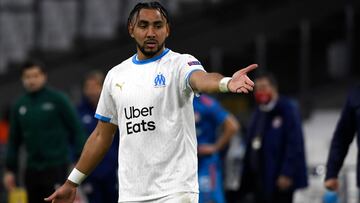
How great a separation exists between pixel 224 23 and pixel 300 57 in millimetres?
1599

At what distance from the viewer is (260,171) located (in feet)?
37.5

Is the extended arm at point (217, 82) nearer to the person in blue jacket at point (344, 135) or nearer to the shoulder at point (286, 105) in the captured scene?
the person in blue jacket at point (344, 135)

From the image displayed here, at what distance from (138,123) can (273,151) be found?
4883 millimetres

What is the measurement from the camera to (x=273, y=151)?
11305mm

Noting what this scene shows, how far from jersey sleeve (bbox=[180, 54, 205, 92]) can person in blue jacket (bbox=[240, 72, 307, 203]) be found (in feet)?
15.7

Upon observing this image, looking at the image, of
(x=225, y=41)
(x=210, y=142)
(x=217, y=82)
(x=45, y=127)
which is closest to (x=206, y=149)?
(x=210, y=142)

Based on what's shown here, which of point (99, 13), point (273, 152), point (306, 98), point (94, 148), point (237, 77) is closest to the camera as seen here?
point (237, 77)

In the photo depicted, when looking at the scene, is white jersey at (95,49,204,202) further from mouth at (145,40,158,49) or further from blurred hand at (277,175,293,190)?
blurred hand at (277,175,293,190)

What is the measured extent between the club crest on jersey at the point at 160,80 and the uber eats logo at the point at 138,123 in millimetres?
137

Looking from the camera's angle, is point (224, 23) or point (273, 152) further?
point (224, 23)

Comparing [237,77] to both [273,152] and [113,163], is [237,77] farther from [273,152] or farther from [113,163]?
[113,163]

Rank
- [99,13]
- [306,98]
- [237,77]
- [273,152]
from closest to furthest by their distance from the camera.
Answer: [237,77] < [273,152] < [306,98] < [99,13]

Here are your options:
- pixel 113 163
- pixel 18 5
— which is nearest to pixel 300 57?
pixel 18 5

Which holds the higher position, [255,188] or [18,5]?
[18,5]
